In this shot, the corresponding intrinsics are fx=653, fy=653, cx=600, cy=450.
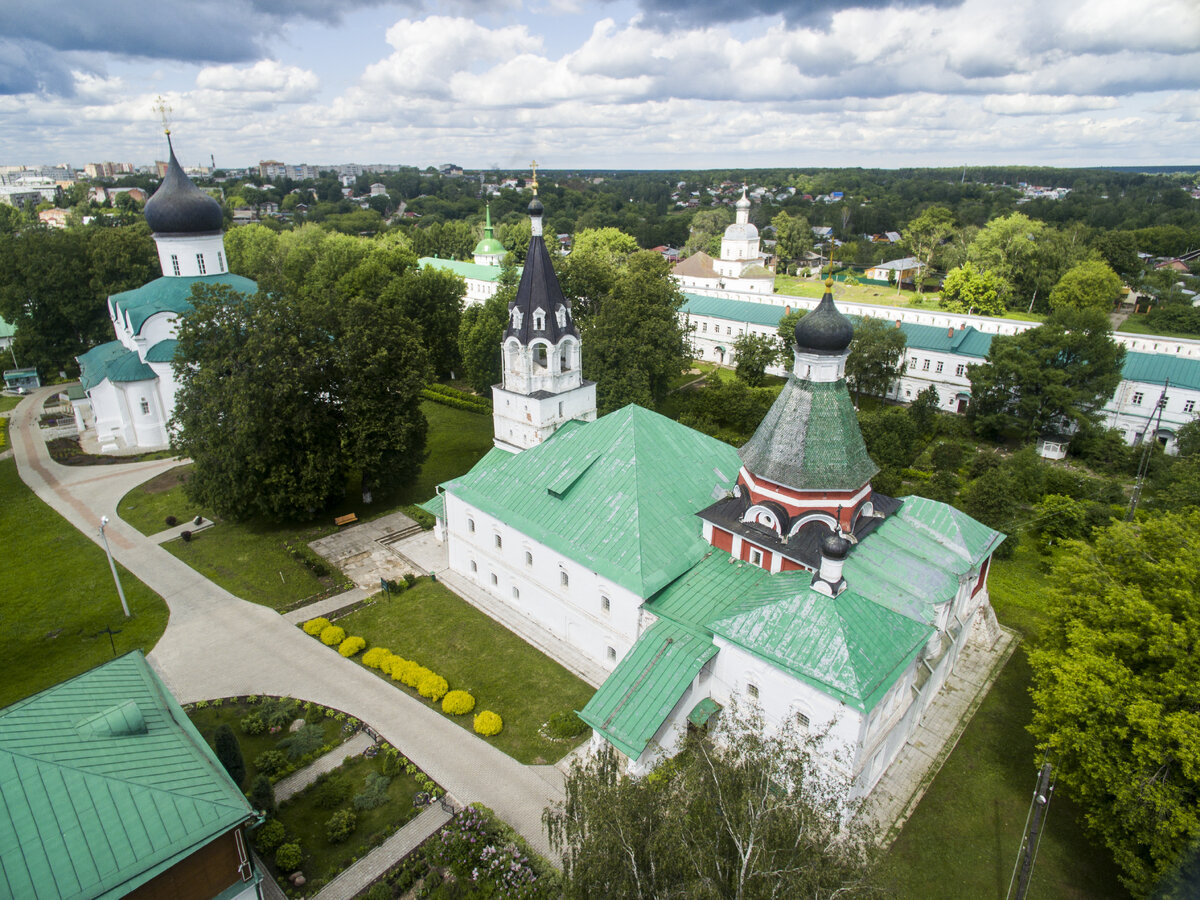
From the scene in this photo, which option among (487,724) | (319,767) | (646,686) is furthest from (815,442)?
(319,767)

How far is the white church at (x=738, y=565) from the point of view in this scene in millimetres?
17109

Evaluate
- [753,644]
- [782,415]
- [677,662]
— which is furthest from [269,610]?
[782,415]

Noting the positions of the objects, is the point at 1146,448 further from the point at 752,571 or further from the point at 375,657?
the point at 375,657

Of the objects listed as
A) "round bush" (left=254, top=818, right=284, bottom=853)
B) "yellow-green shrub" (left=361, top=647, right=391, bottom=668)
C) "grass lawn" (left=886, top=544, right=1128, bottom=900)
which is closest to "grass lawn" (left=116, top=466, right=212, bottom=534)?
"yellow-green shrub" (left=361, top=647, right=391, bottom=668)

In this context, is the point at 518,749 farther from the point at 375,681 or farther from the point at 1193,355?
the point at 1193,355

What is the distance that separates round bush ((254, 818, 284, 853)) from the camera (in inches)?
670

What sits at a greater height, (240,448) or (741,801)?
(741,801)

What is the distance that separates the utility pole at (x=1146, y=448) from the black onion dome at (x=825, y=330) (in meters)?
19.0

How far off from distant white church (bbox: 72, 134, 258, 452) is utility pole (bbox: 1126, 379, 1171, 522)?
169 ft

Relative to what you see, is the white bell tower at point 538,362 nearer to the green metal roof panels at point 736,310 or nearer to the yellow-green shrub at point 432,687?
the yellow-green shrub at point 432,687

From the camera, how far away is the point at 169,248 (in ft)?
143

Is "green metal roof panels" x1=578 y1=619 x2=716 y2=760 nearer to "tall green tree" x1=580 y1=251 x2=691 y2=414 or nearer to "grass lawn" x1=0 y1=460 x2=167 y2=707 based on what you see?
"grass lawn" x1=0 y1=460 x2=167 y2=707

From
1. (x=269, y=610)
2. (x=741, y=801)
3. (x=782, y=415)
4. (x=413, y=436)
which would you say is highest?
(x=782, y=415)

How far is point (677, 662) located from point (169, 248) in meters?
44.3
